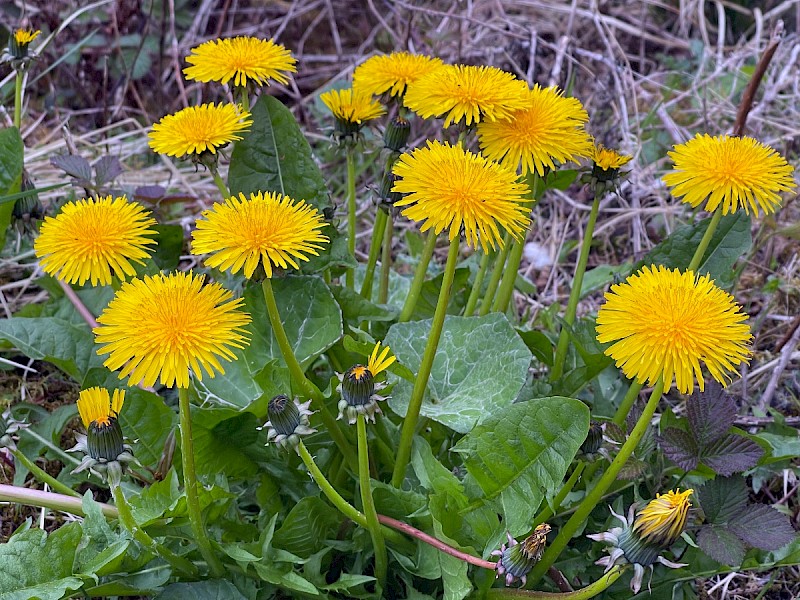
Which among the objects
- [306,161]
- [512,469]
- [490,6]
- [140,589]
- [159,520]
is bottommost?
[140,589]

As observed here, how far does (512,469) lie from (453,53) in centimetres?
268

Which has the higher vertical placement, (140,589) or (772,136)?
(772,136)

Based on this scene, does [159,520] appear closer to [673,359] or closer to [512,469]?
[512,469]

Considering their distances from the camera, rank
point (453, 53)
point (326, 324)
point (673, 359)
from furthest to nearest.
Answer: point (453, 53), point (326, 324), point (673, 359)

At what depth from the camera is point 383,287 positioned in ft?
6.97

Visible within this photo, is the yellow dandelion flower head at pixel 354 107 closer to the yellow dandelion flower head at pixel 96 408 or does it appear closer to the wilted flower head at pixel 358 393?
the wilted flower head at pixel 358 393

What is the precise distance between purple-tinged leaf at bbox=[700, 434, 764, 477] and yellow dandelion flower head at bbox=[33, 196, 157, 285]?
3.95ft

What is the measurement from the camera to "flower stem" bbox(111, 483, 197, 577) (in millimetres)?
1418

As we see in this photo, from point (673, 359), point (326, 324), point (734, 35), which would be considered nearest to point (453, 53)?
point (734, 35)

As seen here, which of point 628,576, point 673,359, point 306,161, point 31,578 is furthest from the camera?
point 306,161

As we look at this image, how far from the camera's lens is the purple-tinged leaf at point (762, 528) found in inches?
59.5

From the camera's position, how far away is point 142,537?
1.48 meters

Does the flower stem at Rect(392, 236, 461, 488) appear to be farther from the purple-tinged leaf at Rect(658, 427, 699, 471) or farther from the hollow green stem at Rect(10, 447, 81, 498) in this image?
the hollow green stem at Rect(10, 447, 81, 498)

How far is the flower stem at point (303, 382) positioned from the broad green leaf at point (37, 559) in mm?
506
